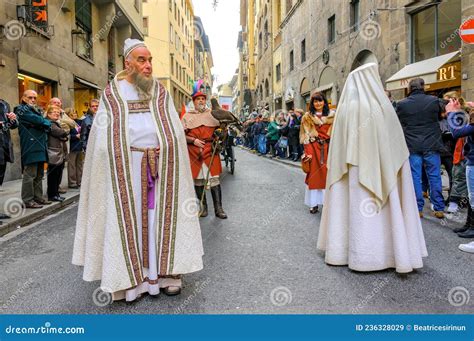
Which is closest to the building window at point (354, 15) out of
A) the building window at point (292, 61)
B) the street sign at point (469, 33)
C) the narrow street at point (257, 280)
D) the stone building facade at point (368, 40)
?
the stone building facade at point (368, 40)

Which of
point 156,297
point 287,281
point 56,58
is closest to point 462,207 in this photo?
point 287,281

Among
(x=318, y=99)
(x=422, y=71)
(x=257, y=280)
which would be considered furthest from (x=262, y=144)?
(x=257, y=280)

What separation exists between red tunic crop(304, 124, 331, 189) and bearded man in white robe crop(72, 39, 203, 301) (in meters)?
3.55

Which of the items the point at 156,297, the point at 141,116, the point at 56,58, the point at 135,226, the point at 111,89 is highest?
the point at 56,58

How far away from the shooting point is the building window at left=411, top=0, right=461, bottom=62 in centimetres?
1163

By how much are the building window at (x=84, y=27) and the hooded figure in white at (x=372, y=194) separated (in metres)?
15.2

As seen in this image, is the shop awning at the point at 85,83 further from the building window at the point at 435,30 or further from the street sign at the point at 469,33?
the street sign at the point at 469,33

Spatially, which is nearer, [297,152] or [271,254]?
[271,254]

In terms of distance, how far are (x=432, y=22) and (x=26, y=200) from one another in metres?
11.6

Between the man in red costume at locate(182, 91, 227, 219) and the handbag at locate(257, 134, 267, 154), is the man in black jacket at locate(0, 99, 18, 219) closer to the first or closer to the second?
the man in red costume at locate(182, 91, 227, 219)

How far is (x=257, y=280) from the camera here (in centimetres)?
378

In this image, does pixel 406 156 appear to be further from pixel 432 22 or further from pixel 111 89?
pixel 432 22

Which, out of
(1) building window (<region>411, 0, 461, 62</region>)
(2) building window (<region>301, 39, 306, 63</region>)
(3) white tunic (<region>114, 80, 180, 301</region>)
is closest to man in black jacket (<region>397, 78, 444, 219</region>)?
(3) white tunic (<region>114, 80, 180, 301</region>)

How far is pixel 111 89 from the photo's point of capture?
3379mm
